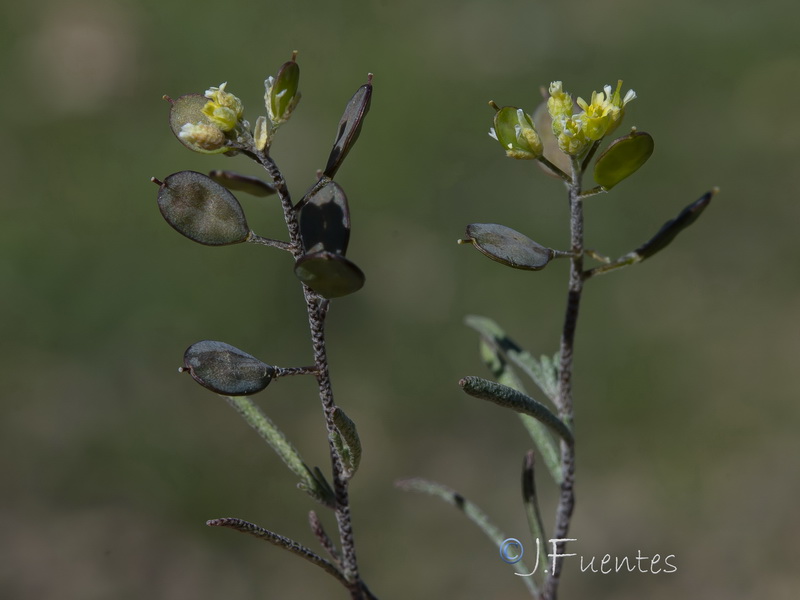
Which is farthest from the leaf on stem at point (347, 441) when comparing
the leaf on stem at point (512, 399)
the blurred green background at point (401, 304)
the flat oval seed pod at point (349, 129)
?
the blurred green background at point (401, 304)

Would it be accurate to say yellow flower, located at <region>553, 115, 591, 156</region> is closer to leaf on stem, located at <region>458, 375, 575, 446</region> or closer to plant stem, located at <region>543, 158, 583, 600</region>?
plant stem, located at <region>543, 158, 583, 600</region>

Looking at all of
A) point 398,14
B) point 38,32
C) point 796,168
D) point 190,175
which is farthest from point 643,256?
point 38,32

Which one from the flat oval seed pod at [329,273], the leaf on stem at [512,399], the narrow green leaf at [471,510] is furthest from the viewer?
the narrow green leaf at [471,510]

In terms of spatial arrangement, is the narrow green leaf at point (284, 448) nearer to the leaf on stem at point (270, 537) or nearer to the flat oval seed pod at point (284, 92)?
the leaf on stem at point (270, 537)

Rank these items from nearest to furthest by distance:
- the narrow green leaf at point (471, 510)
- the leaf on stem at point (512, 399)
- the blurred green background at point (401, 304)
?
the leaf on stem at point (512, 399) → the narrow green leaf at point (471, 510) → the blurred green background at point (401, 304)

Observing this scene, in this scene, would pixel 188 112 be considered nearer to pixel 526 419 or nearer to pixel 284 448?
Answer: pixel 284 448

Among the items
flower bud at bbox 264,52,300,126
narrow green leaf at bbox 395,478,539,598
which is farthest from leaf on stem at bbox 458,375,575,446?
flower bud at bbox 264,52,300,126

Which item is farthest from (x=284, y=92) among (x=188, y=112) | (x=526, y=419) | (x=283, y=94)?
(x=526, y=419)

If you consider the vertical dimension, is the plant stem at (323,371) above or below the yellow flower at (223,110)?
below
